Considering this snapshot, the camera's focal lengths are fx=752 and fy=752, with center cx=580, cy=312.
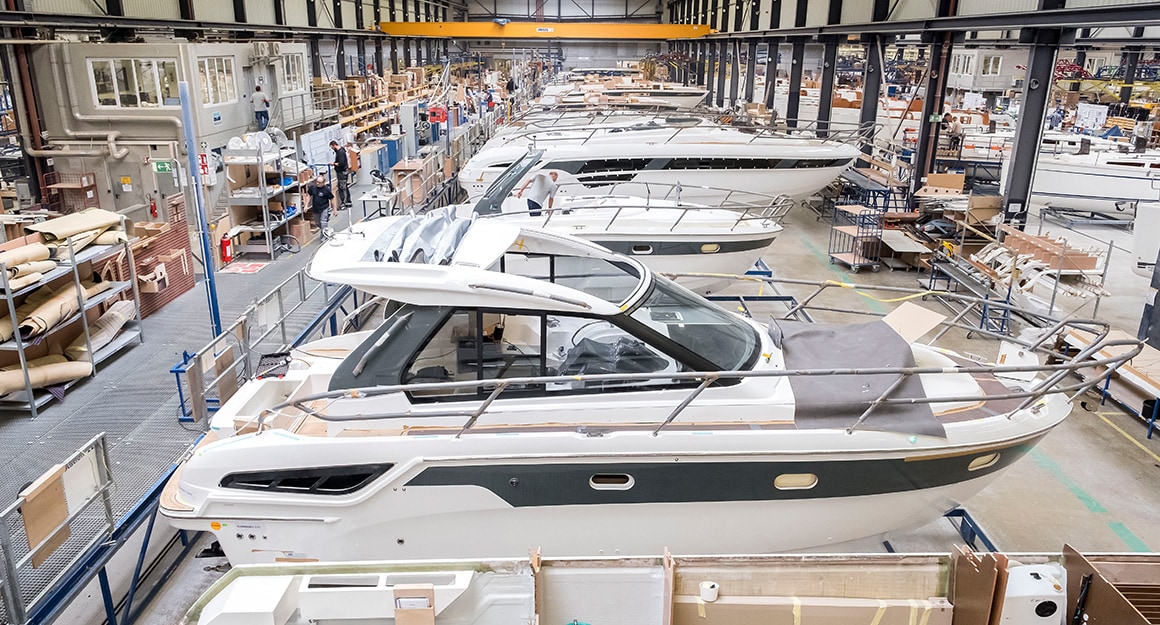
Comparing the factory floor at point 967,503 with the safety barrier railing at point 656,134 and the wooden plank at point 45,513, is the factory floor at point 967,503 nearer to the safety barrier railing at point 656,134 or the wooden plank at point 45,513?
the wooden plank at point 45,513

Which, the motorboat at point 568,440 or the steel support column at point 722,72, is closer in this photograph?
the motorboat at point 568,440

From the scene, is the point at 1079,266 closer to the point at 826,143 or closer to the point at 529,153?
the point at 826,143

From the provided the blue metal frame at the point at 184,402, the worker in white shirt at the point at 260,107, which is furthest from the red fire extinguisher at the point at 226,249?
the worker in white shirt at the point at 260,107

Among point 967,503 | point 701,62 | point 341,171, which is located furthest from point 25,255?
point 701,62

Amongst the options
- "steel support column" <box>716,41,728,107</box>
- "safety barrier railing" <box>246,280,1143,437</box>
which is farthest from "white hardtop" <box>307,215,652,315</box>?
"steel support column" <box>716,41,728,107</box>

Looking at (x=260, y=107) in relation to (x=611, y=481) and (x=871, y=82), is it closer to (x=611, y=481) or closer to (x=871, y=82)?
(x=871, y=82)

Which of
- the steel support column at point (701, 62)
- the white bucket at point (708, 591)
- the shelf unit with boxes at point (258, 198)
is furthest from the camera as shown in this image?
the steel support column at point (701, 62)

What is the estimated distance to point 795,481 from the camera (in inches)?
153

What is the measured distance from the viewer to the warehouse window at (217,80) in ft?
42.0

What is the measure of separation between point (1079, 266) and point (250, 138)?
10565mm

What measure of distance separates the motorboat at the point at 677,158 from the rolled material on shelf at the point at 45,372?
6.68 meters

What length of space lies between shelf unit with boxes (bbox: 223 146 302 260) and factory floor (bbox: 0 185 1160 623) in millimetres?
2732

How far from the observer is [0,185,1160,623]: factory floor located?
4965 millimetres

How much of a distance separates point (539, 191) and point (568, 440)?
6665 millimetres
